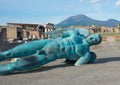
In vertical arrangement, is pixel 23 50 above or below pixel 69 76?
above

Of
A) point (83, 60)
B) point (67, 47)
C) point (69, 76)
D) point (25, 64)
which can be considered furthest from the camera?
point (83, 60)

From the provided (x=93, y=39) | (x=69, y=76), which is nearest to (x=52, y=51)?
(x=93, y=39)

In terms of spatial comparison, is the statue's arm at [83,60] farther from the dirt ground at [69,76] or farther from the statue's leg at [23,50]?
the statue's leg at [23,50]

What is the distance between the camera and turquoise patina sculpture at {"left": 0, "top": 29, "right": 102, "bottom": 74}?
32.2 ft

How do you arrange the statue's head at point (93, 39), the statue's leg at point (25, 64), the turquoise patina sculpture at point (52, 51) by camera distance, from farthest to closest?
the statue's head at point (93, 39)
the turquoise patina sculpture at point (52, 51)
the statue's leg at point (25, 64)

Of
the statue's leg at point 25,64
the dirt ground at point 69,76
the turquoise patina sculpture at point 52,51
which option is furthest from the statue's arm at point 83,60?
the statue's leg at point 25,64

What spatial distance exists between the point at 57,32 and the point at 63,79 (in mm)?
3697

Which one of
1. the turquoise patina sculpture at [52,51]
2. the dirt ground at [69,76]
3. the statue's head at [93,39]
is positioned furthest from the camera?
the statue's head at [93,39]

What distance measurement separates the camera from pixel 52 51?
35.1ft

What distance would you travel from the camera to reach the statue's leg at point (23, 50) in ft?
32.4

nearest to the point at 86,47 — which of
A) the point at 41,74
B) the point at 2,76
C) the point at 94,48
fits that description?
the point at 41,74

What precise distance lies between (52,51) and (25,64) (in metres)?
1.27

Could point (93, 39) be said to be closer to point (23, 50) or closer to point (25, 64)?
point (23, 50)

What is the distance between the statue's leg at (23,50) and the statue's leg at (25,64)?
0.29m
